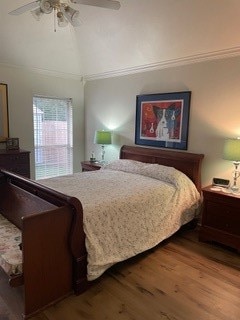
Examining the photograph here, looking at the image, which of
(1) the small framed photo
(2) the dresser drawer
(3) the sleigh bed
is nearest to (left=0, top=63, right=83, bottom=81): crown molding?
(1) the small framed photo

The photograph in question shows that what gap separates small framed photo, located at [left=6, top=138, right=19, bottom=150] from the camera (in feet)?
13.6

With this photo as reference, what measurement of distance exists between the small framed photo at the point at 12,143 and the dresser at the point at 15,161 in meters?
0.15

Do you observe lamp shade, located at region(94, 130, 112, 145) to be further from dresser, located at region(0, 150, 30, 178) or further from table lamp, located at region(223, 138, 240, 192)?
table lamp, located at region(223, 138, 240, 192)

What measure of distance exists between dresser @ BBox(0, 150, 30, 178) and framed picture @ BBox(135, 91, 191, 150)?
6.32 feet

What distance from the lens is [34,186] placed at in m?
2.39

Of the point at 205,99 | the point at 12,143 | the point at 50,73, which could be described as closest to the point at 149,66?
the point at 205,99

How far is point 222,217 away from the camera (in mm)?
2963

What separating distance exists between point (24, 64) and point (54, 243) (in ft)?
11.4

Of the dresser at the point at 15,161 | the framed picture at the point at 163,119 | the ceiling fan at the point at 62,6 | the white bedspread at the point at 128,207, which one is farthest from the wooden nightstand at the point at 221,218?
the dresser at the point at 15,161

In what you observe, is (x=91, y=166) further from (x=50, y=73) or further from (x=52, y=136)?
(x=50, y=73)

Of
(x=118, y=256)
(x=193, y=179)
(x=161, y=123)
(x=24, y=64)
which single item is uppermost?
(x=24, y=64)

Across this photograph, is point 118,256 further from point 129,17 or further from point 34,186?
point 129,17

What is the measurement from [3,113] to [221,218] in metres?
3.74

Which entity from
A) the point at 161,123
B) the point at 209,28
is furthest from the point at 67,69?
the point at 209,28
